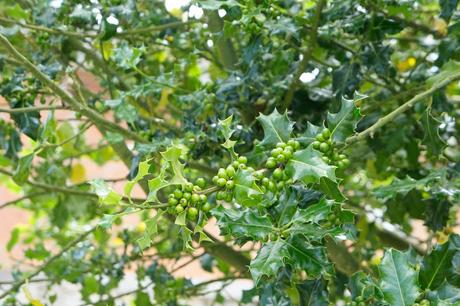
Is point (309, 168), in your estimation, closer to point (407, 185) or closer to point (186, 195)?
point (186, 195)

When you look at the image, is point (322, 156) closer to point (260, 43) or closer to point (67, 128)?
point (260, 43)

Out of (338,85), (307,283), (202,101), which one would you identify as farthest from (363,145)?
(307,283)

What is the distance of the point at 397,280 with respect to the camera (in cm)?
92

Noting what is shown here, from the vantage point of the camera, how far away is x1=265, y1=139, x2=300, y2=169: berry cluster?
94 centimetres

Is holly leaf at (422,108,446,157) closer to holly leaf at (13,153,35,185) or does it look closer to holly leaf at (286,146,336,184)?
holly leaf at (286,146,336,184)

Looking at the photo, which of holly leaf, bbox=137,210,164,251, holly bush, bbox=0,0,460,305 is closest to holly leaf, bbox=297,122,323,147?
holly bush, bbox=0,0,460,305

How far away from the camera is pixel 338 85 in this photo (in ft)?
4.61

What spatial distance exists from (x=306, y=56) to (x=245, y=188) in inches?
20.7

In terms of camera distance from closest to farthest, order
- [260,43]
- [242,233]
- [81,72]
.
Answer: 1. [242,233]
2. [260,43]
3. [81,72]

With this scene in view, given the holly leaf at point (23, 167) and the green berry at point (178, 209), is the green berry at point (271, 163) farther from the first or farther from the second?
the holly leaf at point (23, 167)

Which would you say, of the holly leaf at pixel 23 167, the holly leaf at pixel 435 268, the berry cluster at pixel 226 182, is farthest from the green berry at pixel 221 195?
the holly leaf at pixel 23 167

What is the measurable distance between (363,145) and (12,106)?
2.78 feet

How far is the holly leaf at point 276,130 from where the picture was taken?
3.35ft

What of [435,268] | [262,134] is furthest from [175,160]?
[262,134]
